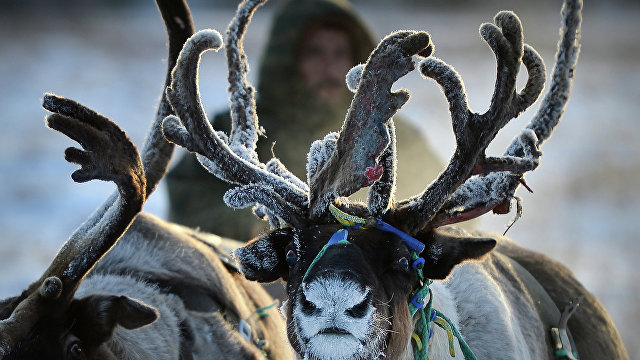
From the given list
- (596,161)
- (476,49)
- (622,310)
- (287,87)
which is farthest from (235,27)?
(476,49)

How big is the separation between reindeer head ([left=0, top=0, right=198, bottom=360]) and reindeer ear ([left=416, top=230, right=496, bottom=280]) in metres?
0.96

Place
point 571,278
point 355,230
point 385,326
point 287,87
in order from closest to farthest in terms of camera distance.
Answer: point 385,326 → point 355,230 → point 571,278 → point 287,87

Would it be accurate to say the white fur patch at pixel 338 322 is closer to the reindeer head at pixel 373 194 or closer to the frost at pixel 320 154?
the reindeer head at pixel 373 194

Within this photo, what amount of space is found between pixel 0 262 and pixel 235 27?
21.4 feet

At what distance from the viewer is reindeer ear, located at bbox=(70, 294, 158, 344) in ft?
8.41

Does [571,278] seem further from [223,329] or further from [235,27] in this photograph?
[235,27]

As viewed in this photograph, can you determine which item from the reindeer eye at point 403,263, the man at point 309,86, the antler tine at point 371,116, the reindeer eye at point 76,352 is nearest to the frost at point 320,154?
the antler tine at point 371,116

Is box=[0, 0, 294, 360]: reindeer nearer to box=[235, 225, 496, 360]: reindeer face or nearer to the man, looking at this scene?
box=[235, 225, 496, 360]: reindeer face

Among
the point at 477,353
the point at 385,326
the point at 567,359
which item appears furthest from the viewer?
the point at 567,359

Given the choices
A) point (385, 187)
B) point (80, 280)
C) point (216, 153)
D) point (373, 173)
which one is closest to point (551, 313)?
point (385, 187)

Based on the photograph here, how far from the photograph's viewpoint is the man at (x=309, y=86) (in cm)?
606

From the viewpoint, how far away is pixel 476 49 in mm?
17562

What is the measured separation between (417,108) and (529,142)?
11587mm

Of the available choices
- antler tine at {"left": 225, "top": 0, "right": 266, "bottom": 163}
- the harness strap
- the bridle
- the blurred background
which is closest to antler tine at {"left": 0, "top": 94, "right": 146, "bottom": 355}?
antler tine at {"left": 225, "top": 0, "right": 266, "bottom": 163}
